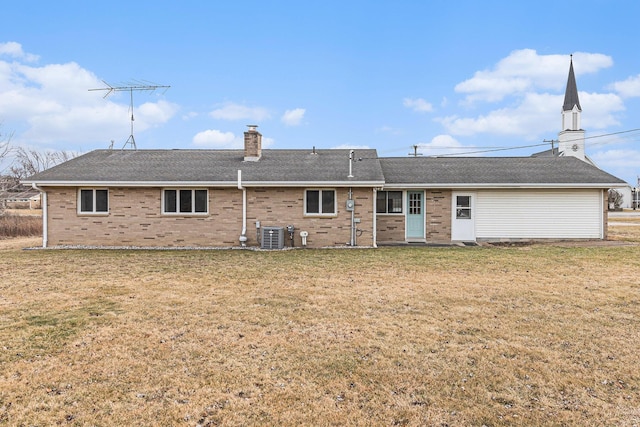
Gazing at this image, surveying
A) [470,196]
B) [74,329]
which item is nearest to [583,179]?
[470,196]

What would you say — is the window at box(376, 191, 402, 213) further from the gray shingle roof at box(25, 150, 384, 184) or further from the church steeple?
the church steeple

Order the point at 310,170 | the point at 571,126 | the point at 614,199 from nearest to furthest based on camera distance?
the point at 310,170 < the point at 571,126 < the point at 614,199

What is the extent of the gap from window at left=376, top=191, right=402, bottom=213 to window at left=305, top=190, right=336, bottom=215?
240 centimetres

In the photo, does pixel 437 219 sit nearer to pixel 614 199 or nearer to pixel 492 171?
pixel 492 171

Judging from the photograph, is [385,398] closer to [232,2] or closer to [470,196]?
[470,196]

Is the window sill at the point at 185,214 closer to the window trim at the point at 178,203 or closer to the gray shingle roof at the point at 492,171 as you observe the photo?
the window trim at the point at 178,203

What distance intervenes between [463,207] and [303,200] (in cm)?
639

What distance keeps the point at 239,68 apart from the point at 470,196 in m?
11.8

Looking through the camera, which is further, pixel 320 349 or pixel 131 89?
pixel 131 89

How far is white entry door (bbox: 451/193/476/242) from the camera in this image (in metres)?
15.9

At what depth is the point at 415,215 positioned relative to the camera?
629 inches

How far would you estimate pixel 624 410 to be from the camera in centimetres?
330

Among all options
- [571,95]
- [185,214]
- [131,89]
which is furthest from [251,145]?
[571,95]

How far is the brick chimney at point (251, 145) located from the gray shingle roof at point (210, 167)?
322 millimetres
